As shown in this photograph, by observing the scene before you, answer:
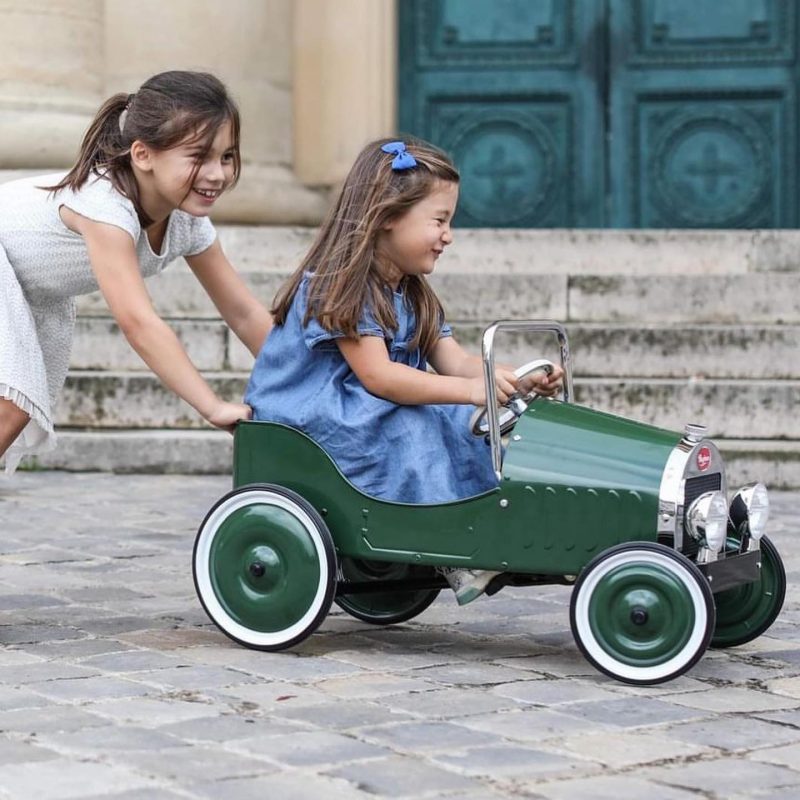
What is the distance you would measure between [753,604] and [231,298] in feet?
4.44

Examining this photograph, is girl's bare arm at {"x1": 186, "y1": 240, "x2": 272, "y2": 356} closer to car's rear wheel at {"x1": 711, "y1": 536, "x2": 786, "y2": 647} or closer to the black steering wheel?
the black steering wheel

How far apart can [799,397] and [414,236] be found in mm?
3564

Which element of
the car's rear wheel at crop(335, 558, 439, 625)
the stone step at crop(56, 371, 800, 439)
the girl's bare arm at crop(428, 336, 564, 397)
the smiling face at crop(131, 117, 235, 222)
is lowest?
the car's rear wheel at crop(335, 558, 439, 625)

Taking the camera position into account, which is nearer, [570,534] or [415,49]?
[570,534]

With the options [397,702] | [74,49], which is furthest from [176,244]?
[74,49]

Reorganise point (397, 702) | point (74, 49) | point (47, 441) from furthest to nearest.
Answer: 1. point (74, 49)
2. point (47, 441)
3. point (397, 702)

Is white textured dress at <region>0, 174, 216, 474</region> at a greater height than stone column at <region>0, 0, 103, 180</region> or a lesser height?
lesser

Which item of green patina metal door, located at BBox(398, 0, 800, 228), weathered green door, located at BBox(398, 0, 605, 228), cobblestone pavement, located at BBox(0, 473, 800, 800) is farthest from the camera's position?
weathered green door, located at BBox(398, 0, 605, 228)

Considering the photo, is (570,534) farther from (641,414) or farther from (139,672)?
(641,414)

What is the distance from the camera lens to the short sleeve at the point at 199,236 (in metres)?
4.02

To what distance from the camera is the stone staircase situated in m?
7.05

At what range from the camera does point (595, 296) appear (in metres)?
7.73

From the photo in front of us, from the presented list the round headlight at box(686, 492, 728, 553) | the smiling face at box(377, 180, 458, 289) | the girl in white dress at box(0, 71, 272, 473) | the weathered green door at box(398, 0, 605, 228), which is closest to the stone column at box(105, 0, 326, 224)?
the weathered green door at box(398, 0, 605, 228)

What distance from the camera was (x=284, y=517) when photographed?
371 cm
